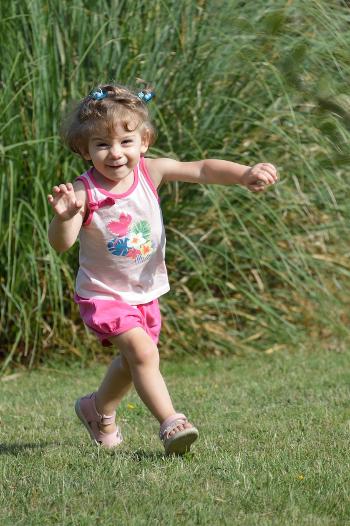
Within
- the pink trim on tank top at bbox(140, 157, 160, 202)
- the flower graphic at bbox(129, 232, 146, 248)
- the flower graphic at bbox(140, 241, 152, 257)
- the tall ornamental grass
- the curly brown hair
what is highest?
the curly brown hair

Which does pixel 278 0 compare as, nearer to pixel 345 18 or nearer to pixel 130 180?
pixel 345 18

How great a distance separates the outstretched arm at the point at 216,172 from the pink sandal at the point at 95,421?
929 mm

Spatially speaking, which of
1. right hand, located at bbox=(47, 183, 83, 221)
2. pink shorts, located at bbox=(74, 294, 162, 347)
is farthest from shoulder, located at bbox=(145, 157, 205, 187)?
right hand, located at bbox=(47, 183, 83, 221)

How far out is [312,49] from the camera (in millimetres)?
6238

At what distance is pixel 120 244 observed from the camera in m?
4.14

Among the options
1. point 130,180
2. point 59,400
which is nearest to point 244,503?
point 130,180

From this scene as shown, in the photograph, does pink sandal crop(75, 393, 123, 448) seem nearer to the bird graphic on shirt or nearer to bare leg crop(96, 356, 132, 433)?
bare leg crop(96, 356, 132, 433)

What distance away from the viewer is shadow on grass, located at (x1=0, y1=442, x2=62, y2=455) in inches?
169

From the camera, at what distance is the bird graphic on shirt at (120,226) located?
4125 mm

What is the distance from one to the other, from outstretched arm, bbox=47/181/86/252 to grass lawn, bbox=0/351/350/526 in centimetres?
81

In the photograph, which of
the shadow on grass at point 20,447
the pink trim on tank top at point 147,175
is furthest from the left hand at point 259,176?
the shadow on grass at point 20,447

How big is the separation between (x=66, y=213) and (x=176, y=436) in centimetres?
88

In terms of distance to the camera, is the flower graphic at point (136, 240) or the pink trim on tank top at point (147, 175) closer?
the flower graphic at point (136, 240)

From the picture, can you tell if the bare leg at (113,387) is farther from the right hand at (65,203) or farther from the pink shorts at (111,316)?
the right hand at (65,203)
